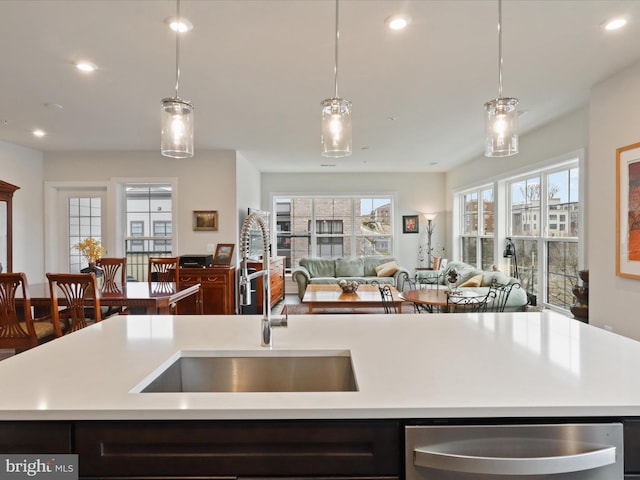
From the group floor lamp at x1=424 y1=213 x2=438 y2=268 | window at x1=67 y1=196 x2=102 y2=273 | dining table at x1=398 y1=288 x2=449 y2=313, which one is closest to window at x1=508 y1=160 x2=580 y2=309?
dining table at x1=398 y1=288 x2=449 y2=313

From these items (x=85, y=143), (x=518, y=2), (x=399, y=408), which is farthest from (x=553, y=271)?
(x=85, y=143)

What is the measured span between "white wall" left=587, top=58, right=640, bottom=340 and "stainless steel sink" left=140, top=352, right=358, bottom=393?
3014 mm

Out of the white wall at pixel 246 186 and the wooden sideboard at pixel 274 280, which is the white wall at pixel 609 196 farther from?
the white wall at pixel 246 186

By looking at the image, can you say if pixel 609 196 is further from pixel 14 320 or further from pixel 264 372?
pixel 14 320

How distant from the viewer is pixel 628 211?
3.04 m

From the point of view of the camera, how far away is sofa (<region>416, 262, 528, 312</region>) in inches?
172

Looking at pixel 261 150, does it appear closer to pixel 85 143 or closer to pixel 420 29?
pixel 85 143

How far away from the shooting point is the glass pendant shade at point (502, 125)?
5.41ft

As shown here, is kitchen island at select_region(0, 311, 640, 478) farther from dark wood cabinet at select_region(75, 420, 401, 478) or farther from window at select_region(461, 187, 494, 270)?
window at select_region(461, 187, 494, 270)

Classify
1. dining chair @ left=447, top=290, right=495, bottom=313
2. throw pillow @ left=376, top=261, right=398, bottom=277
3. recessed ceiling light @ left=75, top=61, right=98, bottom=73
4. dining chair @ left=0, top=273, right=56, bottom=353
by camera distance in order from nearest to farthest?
dining chair @ left=0, top=273, right=56, bottom=353
recessed ceiling light @ left=75, top=61, right=98, bottom=73
dining chair @ left=447, top=290, right=495, bottom=313
throw pillow @ left=376, top=261, right=398, bottom=277

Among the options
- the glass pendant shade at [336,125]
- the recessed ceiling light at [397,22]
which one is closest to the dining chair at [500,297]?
the recessed ceiling light at [397,22]

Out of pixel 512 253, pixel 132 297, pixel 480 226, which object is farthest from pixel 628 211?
pixel 132 297

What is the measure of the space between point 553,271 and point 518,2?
142 inches

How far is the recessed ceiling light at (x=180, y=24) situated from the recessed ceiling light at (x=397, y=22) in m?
1.24
